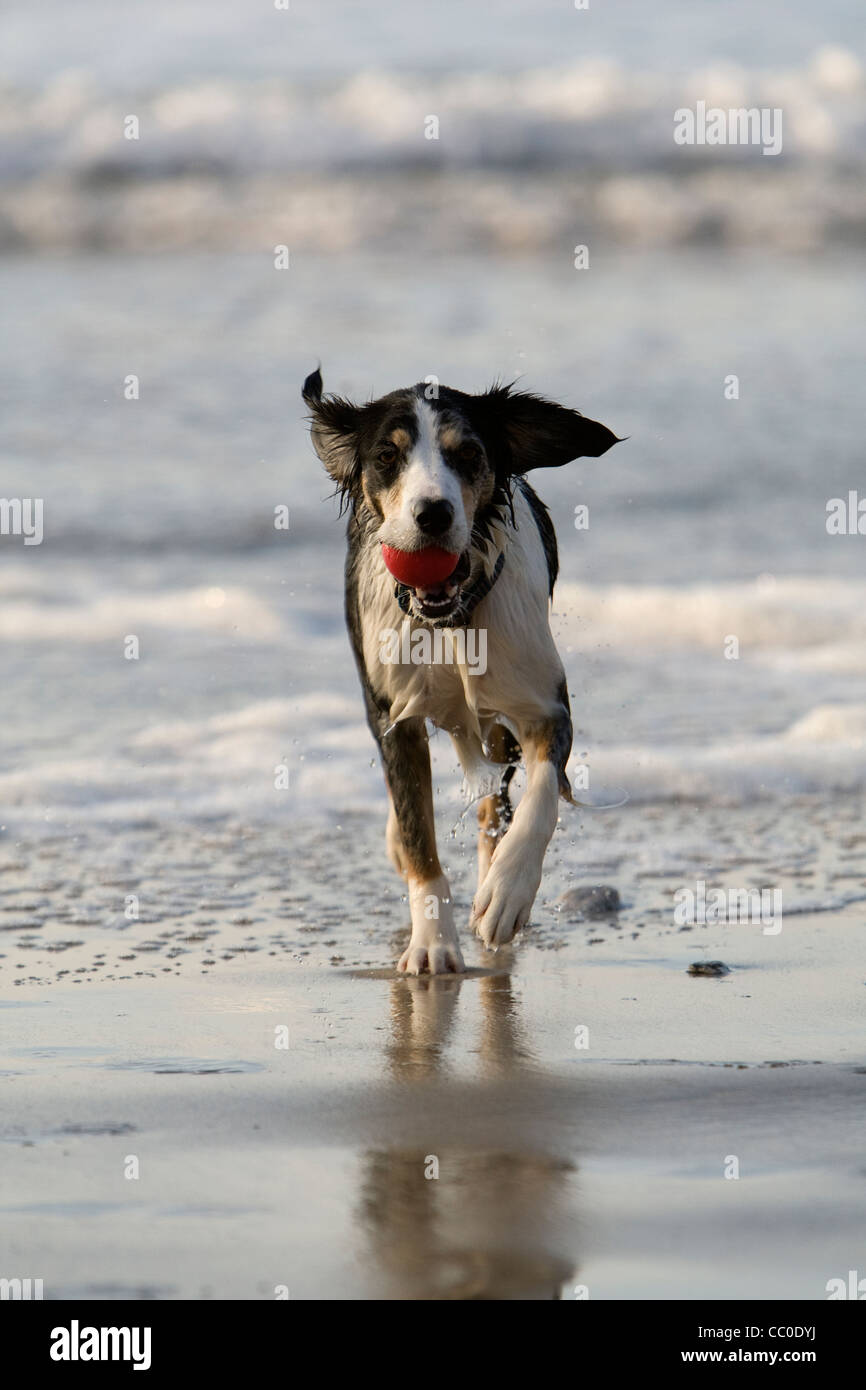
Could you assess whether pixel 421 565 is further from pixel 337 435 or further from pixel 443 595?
pixel 337 435

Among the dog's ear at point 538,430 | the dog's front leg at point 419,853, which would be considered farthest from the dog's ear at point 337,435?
the dog's front leg at point 419,853

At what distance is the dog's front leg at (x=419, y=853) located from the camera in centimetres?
493

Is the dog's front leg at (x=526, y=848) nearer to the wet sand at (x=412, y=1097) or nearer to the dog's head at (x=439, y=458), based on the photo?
the wet sand at (x=412, y=1097)

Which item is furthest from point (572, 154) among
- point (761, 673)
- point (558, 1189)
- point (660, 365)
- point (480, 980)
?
point (558, 1189)

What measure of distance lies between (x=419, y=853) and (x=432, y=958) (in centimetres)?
35

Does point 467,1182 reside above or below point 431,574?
below

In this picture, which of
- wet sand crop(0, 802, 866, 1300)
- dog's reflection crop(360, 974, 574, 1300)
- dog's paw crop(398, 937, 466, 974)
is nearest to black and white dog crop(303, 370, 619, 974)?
dog's paw crop(398, 937, 466, 974)

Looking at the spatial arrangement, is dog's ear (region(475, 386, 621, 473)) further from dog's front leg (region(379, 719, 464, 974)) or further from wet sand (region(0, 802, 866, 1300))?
wet sand (region(0, 802, 866, 1300))

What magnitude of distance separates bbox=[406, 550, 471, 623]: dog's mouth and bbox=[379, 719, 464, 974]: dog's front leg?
43cm

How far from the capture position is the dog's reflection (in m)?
2.80

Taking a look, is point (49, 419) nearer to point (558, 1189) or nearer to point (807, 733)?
point (807, 733)

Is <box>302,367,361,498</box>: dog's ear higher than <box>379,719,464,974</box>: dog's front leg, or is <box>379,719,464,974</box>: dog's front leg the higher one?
<box>302,367,361,498</box>: dog's ear

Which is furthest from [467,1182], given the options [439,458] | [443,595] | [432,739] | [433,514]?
Result: [432,739]

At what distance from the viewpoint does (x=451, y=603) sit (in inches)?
195
